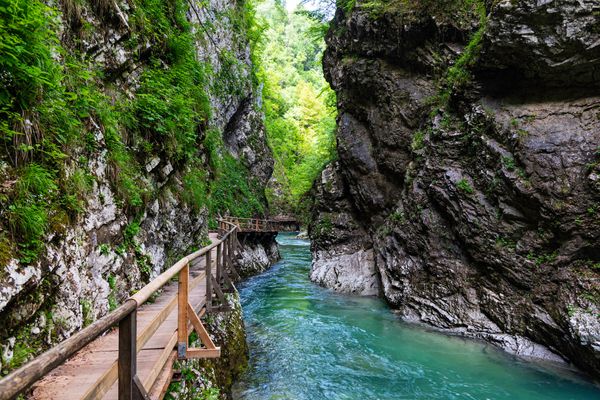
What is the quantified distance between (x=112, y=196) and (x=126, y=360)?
4.20 meters

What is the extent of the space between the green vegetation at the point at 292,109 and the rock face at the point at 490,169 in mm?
8400

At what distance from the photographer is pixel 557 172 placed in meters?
9.66

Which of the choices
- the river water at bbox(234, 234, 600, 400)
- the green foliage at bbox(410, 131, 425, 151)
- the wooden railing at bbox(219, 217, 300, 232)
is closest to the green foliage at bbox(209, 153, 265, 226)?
the wooden railing at bbox(219, 217, 300, 232)

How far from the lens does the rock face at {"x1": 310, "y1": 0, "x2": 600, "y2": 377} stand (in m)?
9.20

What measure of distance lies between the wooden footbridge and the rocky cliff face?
399mm

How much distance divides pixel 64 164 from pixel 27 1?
5.88ft

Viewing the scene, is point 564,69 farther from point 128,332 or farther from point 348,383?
point 128,332

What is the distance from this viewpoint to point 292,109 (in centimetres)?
5381

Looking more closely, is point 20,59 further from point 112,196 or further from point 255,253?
point 255,253

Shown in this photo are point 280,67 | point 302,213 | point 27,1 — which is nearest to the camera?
point 27,1

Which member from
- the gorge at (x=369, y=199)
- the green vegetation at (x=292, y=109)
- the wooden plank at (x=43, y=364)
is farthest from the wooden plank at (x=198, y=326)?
the green vegetation at (x=292, y=109)

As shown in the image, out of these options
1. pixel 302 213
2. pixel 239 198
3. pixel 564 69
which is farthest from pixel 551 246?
pixel 302 213

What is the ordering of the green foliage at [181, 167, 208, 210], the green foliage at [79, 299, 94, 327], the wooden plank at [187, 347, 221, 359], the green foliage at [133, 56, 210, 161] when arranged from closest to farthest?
the wooden plank at [187, 347, 221, 359] → the green foliage at [79, 299, 94, 327] → the green foliage at [133, 56, 210, 161] → the green foliage at [181, 167, 208, 210]

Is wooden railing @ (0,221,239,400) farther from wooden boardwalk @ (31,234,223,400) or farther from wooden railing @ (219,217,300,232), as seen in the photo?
wooden railing @ (219,217,300,232)
